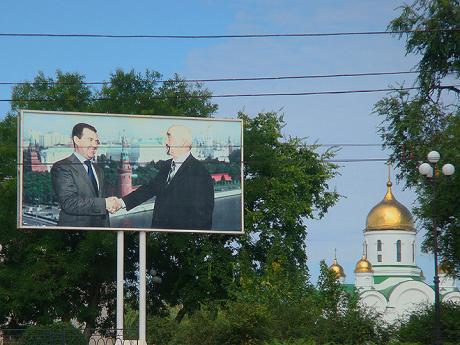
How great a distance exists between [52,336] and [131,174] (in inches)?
256

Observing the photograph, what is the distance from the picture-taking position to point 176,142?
37.2 meters

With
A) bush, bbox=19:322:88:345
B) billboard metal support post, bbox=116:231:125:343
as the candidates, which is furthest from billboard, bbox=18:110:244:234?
bush, bbox=19:322:88:345

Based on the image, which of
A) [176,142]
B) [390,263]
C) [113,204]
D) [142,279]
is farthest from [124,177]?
[390,263]

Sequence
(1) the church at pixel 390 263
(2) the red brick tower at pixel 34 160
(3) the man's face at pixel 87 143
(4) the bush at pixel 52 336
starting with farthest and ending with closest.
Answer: (1) the church at pixel 390 263 < (3) the man's face at pixel 87 143 < (2) the red brick tower at pixel 34 160 < (4) the bush at pixel 52 336

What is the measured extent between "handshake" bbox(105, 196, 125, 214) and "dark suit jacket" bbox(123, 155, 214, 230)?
0.72 ft

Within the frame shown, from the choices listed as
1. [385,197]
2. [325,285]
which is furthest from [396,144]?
[385,197]

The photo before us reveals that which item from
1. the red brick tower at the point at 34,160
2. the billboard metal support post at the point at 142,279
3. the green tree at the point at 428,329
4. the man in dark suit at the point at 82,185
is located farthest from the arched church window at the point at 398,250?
the red brick tower at the point at 34,160

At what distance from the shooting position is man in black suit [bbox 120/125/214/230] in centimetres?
3703

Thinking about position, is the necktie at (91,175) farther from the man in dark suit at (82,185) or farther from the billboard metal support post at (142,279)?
the billboard metal support post at (142,279)

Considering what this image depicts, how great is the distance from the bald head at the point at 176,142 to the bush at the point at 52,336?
700cm

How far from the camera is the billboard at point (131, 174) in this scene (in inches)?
1422

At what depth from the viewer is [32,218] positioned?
36.0m

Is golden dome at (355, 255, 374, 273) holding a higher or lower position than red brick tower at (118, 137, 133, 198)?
lower

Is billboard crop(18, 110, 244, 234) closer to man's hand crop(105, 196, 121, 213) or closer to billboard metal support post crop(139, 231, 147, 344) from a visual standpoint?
man's hand crop(105, 196, 121, 213)
